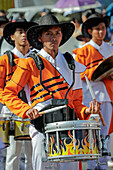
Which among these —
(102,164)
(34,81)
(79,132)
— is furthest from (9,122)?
(102,164)

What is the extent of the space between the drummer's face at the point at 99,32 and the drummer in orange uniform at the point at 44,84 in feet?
8.27

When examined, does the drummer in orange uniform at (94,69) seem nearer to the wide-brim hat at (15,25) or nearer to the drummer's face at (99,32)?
the drummer's face at (99,32)

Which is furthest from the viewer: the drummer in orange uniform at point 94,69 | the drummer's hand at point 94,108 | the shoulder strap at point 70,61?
the drummer in orange uniform at point 94,69

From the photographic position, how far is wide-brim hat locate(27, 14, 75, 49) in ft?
22.8

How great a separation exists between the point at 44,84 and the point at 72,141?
37.5 inches

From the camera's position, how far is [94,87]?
906 cm

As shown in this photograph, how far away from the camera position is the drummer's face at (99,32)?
9516 millimetres

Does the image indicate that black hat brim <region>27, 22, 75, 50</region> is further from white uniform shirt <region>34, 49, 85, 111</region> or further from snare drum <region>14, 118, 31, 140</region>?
snare drum <region>14, 118, 31, 140</region>

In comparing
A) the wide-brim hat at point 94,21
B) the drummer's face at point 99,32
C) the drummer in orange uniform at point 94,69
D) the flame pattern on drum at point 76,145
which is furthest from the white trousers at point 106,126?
the flame pattern on drum at point 76,145

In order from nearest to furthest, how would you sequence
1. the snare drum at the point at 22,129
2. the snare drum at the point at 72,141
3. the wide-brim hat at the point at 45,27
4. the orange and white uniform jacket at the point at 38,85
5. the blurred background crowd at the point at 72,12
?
the snare drum at the point at 72,141 → the orange and white uniform jacket at the point at 38,85 → the wide-brim hat at the point at 45,27 → the snare drum at the point at 22,129 → the blurred background crowd at the point at 72,12

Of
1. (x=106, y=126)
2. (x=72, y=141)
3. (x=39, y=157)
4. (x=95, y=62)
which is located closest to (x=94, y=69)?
(x=95, y=62)

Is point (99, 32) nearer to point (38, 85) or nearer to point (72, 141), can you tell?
point (38, 85)

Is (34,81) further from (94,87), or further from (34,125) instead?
(94,87)

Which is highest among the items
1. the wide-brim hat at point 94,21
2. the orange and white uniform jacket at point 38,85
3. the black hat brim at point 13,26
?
the wide-brim hat at point 94,21
